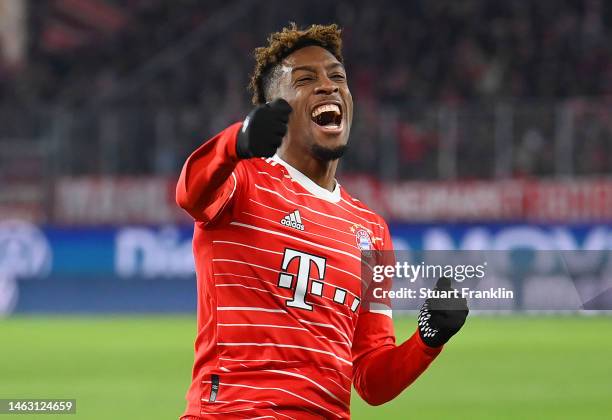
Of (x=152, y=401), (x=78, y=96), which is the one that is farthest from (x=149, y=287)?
(x=152, y=401)

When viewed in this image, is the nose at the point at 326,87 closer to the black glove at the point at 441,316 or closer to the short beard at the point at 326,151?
the short beard at the point at 326,151

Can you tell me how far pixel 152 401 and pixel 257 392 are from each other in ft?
19.3

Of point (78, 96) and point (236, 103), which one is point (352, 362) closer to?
point (236, 103)

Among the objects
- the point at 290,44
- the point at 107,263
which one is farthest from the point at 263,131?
the point at 107,263

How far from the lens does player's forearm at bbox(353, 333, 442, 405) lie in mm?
4176

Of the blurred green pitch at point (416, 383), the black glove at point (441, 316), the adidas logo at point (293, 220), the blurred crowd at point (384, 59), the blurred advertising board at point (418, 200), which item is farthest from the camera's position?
the blurred crowd at point (384, 59)

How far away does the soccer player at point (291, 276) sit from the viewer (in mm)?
3906

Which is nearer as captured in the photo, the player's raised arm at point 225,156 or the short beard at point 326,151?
the player's raised arm at point 225,156

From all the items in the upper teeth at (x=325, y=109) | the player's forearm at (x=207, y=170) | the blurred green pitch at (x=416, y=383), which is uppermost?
the blurred green pitch at (x=416, y=383)

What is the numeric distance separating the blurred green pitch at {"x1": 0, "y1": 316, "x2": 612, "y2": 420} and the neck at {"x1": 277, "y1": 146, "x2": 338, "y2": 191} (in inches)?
182

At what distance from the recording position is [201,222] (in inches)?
153

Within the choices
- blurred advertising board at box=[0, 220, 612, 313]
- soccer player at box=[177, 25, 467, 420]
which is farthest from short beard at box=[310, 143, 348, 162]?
blurred advertising board at box=[0, 220, 612, 313]

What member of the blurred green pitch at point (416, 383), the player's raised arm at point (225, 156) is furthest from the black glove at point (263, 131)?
the blurred green pitch at point (416, 383)

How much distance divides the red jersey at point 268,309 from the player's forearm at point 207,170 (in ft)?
0.33
